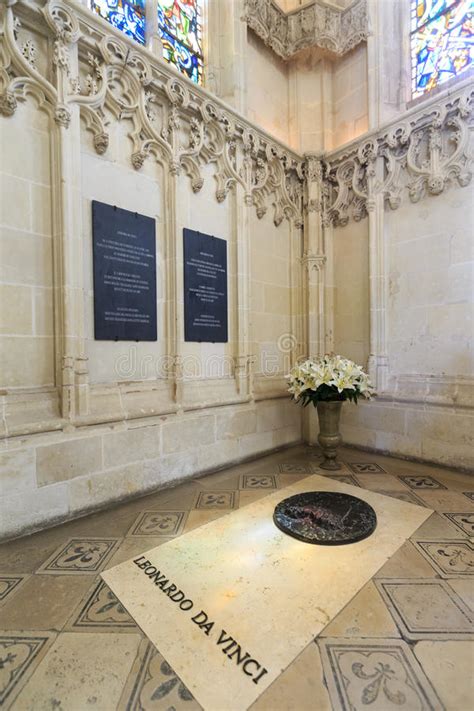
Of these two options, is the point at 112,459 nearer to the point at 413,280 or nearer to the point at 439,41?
the point at 413,280

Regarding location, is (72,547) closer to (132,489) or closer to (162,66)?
(132,489)

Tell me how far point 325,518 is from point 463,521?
100cm

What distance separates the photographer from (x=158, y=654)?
1.29 meters

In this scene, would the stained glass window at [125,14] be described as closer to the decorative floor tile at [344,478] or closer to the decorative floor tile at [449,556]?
the decorative floor tile at [344,478]

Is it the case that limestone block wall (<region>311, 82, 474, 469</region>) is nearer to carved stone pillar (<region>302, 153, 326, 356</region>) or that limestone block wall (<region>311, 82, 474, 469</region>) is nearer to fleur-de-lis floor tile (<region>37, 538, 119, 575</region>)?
carved stone pillar (<region>302, 153, 326, 356</region>)

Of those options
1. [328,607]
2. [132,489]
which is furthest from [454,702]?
[132,489]

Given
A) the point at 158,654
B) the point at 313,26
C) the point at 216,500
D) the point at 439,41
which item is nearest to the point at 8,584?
the point at 158,654

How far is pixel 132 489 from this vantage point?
280 cm

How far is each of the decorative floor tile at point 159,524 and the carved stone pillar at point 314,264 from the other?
284 cm

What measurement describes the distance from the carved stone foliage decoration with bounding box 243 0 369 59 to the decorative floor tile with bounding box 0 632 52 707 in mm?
6332

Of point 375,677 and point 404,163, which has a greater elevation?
point 404,163

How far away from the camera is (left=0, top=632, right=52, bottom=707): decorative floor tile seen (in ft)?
3.86

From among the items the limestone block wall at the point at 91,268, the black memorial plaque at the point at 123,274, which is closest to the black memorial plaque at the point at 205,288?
the limestone block wall at the point at 91,268

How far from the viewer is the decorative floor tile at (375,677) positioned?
43.7 inches
